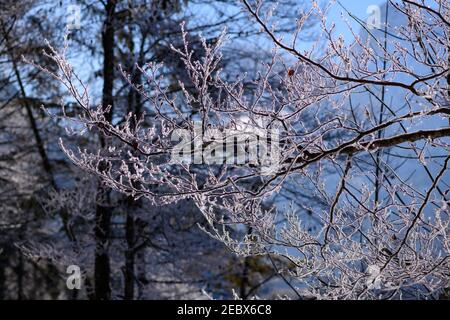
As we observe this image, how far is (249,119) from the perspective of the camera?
306 centimetres

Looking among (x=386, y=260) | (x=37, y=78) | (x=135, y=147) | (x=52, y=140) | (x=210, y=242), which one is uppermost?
(x=37, y=78)

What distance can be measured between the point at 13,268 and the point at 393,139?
1255cm

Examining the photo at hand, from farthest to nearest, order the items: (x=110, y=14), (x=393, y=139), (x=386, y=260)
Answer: (x=110, y=14) < (x=386, y=260) < (x=393, y=139)

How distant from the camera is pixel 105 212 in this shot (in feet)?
30.1

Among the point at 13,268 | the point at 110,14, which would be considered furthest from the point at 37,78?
the point at 13,268

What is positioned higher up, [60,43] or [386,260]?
[60,43]

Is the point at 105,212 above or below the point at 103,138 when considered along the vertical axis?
below

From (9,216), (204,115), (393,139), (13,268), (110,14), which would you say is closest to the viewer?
(204,115)

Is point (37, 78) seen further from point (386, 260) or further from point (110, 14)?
point (386, 260)

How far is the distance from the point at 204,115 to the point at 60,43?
727 centimetres

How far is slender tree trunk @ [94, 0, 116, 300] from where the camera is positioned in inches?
353

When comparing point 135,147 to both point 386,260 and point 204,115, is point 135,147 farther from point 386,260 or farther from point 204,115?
point 386,260

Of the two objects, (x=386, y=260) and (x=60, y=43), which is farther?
(x=60, y=43)

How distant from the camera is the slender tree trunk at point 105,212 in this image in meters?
8.96
